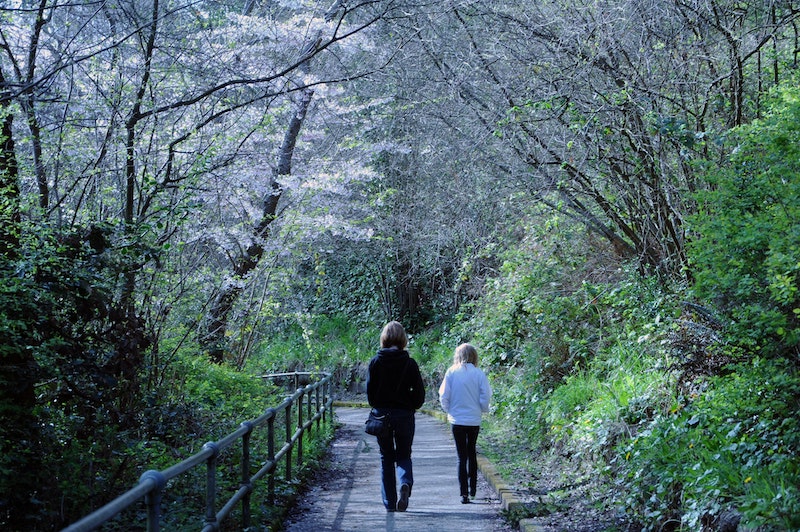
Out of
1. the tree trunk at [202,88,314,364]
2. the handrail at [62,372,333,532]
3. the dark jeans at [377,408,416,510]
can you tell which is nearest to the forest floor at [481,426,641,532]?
the dark jeans at [377,408,416,510]

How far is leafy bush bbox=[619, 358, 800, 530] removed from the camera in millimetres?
5031

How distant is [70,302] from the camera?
6641 millimetres

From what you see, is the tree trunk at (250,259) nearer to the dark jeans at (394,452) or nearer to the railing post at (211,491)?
the dark jeans at (394,452)

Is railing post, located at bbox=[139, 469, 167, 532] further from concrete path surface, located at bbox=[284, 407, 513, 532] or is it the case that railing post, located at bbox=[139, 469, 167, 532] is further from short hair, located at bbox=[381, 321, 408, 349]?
short hair, located at bbox=[381, 321, 408, 349]

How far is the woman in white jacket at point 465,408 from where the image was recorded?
8516 mm

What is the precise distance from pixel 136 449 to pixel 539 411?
582 cm

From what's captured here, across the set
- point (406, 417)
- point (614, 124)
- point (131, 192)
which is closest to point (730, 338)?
point (406, 417)

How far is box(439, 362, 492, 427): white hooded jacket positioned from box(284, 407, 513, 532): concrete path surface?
900 mm

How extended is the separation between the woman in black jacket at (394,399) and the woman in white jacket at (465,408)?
737mm

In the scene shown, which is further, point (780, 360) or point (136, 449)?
point (136, 449)

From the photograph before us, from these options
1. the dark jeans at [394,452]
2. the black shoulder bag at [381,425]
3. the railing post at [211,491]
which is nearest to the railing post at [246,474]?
the railing post at [211,491]

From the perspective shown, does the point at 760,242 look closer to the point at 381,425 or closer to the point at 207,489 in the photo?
the point at 381,425

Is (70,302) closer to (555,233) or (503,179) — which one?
(503,179)

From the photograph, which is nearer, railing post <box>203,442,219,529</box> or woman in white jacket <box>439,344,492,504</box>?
railing post <box>203,442,219,529</box>
